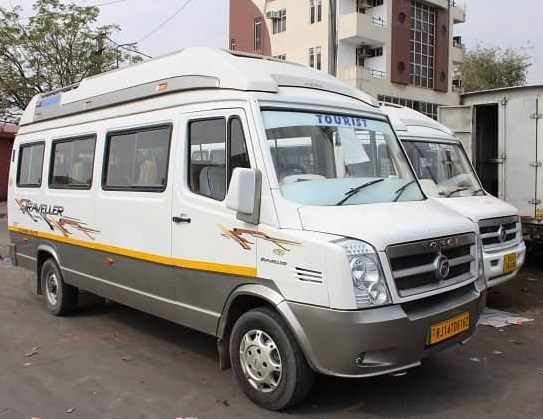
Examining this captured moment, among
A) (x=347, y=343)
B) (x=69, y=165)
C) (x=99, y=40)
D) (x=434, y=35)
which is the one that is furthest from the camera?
(x=434, y=35)

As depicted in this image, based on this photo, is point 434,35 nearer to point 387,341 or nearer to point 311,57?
point 311,57

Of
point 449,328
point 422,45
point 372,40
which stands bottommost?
point 449,328

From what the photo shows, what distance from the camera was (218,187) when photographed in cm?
472

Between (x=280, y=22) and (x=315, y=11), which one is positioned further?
(x=280, y=22)

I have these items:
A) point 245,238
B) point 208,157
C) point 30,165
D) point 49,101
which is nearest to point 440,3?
point 49,101

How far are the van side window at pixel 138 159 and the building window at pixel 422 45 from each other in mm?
39370

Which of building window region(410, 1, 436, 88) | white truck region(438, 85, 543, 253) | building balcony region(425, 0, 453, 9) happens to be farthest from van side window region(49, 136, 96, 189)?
building balcony region(425, 0, 453, 9)

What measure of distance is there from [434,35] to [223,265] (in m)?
44.3

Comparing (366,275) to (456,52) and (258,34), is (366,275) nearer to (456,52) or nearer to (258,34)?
(258,34)

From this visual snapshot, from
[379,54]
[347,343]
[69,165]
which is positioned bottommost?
[347,343]

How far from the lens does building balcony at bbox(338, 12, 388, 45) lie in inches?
1511

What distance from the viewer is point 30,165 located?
7988 millimetres

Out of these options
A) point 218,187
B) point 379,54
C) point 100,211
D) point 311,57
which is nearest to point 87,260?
point 100,211

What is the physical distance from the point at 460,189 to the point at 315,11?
3349 centimetres
